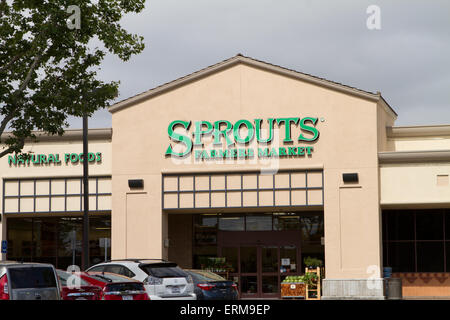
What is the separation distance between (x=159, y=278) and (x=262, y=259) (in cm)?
1793

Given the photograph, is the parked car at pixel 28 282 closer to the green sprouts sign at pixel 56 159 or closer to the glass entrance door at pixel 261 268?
the green sprouts sign at pixel 56 159

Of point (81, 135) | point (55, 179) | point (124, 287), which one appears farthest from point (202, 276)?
point (55, 179)

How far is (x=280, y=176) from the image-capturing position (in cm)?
3347

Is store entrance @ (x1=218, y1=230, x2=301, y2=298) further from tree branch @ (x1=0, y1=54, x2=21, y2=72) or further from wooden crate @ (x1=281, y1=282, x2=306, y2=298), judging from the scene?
tree branch @ (x1=0, y1=54, x2=21, y2=72)

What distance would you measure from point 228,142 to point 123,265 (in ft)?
48.3

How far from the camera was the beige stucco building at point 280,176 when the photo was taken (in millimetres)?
32781

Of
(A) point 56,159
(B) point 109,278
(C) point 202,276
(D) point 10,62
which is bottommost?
(C) point 202,276

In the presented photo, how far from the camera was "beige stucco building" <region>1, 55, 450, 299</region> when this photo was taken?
32781 millimetres

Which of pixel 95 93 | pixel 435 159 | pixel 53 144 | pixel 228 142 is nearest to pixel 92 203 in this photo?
pixel 53 144

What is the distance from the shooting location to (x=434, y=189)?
32.7 metres

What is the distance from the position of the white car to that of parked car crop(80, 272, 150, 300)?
1.14m

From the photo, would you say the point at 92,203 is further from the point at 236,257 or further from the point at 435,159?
the point at 435,159

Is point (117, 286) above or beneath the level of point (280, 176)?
beneath

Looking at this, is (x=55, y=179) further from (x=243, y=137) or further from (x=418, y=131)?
(x=418, y=131)
